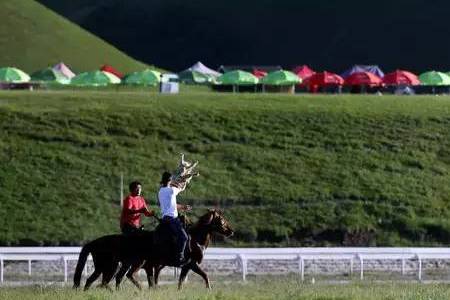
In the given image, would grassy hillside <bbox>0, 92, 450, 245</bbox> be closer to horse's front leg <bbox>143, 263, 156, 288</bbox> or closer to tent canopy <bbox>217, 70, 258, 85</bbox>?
horse's front leg <bbox>143, 263, 156, 288</bbox>

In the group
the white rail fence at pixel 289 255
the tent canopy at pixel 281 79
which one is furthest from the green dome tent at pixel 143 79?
the white rail fence at pixel 289 255

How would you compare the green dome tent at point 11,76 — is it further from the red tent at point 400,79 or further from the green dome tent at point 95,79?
the red tent at point 400,79

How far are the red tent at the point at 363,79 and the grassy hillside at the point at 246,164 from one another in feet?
107

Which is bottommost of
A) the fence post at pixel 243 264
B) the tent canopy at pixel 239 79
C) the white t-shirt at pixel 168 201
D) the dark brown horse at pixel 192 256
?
the fence post at pixel 243 264

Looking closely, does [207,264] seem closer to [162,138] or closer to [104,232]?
[104,232]

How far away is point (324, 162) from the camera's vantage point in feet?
150

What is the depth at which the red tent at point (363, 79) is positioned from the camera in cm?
8757

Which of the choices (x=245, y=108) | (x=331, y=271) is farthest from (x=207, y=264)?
(x=245, y=108)

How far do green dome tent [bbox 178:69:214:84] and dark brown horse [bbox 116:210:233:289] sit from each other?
7337 cm

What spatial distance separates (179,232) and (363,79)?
6643cm

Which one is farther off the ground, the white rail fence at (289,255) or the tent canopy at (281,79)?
the tent canopy at (281,79)

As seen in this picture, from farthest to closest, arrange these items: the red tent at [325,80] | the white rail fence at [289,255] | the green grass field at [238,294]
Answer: the red tent at [325,80], the white rail fence at [289,255], the green grass field at [238,294]

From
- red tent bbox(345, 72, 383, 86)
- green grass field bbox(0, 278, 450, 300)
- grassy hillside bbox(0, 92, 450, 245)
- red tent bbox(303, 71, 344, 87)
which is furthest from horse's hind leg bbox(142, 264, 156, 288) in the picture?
red tent bbox(303, 71, 344, 87)

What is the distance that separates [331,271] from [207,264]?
9.96ft
